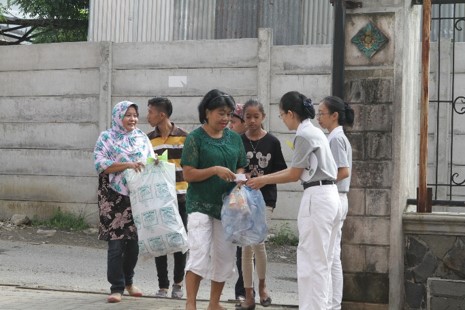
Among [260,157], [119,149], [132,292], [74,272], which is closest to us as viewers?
[260,157]

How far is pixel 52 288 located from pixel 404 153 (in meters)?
3.50

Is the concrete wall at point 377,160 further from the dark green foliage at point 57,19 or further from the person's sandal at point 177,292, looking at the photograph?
the dark green foliage at point 57,19

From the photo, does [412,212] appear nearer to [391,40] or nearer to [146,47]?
[391,40]

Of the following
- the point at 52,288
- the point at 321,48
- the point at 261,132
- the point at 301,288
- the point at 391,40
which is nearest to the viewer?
the point at 301,288

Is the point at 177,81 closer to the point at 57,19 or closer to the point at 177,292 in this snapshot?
the point at 177,292

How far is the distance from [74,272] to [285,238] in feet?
9.26

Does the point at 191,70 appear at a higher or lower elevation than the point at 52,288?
higher

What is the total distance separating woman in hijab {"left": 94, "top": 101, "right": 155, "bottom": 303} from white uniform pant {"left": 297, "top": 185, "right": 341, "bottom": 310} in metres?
1.89

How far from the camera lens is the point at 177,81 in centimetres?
1220

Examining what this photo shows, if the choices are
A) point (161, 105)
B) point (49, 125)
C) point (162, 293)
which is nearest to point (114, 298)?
point (162, 293)

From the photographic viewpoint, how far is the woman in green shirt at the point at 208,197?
682 cm

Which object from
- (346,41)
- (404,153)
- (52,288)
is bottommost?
(52,288)

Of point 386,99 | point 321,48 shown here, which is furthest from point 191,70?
point 386,99

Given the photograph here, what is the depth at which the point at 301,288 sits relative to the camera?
252 inches
